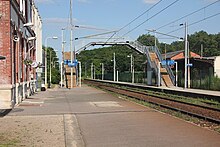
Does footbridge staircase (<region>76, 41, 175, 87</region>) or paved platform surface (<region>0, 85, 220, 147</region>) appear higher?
footbridge staircase (<region>76, 41, 175, 87</region>)

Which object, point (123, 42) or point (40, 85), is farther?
point (123, 42)

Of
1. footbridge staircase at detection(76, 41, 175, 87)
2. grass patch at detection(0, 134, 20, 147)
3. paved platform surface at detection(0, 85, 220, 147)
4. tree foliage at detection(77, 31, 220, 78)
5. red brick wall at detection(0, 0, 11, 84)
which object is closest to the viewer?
grass patch at detection(0, 134, 20, 147)

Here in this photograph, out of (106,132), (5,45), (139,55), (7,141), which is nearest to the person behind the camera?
(7,141)

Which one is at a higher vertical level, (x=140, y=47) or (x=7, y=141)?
(x=140, y=47)

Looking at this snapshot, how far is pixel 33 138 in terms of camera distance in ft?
32.5

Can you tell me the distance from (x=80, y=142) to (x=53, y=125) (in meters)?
3.36

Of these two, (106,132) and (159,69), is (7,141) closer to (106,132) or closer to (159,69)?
(106,132)

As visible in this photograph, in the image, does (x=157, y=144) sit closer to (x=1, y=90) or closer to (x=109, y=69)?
(x=1, y=90)

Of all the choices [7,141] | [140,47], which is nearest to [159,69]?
[140,47]

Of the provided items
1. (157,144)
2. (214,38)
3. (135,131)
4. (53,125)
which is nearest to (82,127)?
(53,125)

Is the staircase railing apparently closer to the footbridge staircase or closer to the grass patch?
the footbridge staircase

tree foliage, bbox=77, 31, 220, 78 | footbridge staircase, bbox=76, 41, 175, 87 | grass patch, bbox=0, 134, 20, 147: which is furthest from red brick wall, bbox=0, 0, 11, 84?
tree foliage, bbox=77, 31, 220, 78

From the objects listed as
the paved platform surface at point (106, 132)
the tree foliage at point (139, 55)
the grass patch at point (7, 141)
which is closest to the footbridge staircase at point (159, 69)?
the paved platform surface at point (106, 132)

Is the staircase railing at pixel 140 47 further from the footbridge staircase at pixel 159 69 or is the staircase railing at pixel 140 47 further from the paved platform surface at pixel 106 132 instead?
the paved platform surface at pixel 106 132
